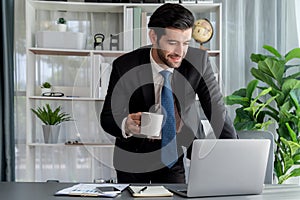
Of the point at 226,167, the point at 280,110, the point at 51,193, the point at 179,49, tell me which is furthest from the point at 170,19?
the point at 280,110

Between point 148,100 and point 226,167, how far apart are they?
0.53 meters

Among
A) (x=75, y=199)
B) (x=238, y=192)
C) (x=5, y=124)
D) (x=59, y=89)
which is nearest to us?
(x=75, y=199)

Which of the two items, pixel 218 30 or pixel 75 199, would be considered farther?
A: pixel 218 30

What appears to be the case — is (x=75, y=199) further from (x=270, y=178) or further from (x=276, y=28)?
(x=276, y=28)

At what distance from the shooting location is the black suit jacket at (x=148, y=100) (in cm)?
199

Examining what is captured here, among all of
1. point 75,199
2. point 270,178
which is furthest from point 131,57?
point 270,178

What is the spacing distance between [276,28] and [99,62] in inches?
57.0

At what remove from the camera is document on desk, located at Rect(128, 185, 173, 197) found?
1628mm

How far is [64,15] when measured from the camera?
3711mm

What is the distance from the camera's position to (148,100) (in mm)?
2008

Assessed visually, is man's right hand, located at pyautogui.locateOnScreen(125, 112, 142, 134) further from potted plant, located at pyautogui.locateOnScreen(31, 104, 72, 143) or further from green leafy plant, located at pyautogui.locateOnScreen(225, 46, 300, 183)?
potted plant, located at pyautogui.locateOnScreen(31, 104, 72, 143)

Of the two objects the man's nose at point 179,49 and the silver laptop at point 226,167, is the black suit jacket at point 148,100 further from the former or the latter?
the silver laptop at point 226,167

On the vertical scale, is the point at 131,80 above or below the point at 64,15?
below

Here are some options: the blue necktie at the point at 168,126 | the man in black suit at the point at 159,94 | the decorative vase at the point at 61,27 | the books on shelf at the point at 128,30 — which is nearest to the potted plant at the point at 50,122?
the decorative vase at the point at 61,27
